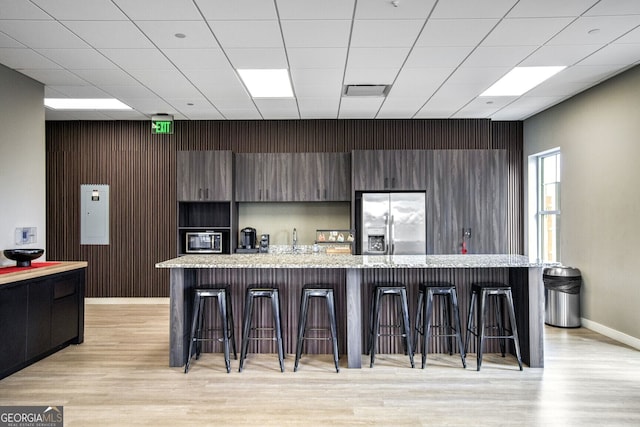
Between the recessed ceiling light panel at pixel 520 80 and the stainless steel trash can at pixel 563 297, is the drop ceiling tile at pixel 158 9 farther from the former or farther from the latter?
the stainless steel trash can at pixel 563 297

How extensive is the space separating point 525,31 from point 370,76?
1.52m

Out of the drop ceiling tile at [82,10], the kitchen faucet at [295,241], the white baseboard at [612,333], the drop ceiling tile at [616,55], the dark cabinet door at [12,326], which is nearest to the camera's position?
the drop ceiling tile at [82,10]

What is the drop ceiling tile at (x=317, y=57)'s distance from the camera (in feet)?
12.1

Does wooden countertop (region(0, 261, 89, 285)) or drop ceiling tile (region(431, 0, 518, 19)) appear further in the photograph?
wooden countertop (region(0, 261, 89, 285))

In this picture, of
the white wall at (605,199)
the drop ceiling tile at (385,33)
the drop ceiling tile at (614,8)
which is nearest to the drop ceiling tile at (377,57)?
the drop ceiling tile at (385,33)

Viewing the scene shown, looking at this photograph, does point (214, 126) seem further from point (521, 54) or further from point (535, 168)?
point (535, 168)

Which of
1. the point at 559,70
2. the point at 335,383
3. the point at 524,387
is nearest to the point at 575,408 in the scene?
the point at 524,387

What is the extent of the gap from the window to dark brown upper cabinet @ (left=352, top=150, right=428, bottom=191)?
182 centimetres

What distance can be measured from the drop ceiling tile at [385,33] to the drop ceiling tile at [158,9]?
3.94ft

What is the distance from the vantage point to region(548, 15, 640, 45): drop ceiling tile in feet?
10.3

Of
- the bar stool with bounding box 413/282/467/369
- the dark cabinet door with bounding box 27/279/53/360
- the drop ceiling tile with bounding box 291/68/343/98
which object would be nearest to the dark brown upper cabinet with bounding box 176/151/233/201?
the drop ceiling tile with bounding box 291/68/343/98

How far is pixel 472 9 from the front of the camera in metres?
2.97

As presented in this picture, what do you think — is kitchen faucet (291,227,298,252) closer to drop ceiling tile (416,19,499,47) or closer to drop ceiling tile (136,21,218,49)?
drop ceiling tile (136,21,218,49)

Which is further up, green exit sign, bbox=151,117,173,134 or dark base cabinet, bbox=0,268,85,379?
green exit sign, bbox=151,117,173,134
